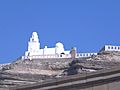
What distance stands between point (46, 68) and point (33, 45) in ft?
54.5

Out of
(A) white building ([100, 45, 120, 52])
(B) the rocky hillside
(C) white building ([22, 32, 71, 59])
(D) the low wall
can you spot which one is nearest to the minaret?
(C) white building ([22, 32, 71, 59])

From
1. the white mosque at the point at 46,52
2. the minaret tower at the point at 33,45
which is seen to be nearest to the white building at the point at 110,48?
the white mosque at the point at 46,52

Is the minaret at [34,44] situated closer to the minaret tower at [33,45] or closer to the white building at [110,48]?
the minaret tower at [33,45]

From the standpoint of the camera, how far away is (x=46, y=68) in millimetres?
112812

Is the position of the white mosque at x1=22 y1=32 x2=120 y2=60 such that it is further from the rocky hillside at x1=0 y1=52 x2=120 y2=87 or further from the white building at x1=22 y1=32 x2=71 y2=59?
the rocky hillside at x1=0 y1=52 x2=120 y2=87

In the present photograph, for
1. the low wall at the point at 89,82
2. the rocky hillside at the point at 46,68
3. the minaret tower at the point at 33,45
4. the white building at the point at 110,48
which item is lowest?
the low wall at the point at 89,82

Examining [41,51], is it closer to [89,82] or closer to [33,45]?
[33,45]

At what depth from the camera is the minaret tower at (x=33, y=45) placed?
411 ft

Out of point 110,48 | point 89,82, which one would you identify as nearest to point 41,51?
point 110,48

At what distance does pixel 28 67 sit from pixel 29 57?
9844 mm

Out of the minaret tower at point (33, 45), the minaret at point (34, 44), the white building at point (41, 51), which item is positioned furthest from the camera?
the minaret at point (34, 44)

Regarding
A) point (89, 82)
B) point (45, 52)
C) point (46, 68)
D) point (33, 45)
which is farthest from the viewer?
point (33, 45)

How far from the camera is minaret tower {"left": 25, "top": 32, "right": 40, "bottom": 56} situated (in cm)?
12525

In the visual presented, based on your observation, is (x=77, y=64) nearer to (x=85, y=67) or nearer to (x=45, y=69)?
(x=85, y=67)
